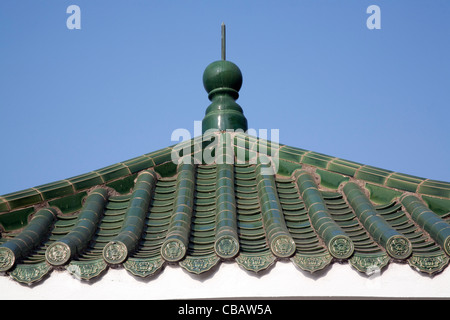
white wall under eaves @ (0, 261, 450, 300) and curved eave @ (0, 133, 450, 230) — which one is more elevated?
curved eave @ (0, 133, 450, 230)

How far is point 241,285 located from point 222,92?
432 centimetres

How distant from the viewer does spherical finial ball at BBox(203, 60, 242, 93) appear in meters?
8.50

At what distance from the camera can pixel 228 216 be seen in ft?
17.8

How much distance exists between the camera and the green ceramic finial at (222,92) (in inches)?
320

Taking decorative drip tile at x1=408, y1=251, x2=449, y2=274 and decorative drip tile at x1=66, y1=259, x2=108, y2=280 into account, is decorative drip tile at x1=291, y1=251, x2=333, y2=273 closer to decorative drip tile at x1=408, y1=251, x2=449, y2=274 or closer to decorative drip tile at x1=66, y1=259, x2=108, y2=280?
decorative drip tile at x1=408, y1=251, x2=449, y2=274

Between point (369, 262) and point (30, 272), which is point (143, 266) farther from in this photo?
point (369, 262)

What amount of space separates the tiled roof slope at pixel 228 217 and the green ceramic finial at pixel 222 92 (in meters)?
1.00

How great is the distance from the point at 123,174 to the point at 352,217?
7.59 ft

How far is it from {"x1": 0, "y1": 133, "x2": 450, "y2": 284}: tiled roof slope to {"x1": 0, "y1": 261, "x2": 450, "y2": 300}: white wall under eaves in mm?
72

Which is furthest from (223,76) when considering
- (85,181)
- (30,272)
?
(30,272)

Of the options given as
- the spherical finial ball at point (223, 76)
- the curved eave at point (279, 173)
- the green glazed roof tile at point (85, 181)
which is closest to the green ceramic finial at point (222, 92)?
the spherical finial ball at point (223, 76)

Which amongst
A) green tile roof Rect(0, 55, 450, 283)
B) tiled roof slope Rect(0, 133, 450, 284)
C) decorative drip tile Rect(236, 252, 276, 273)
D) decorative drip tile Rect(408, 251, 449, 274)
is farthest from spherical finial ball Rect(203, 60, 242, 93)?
decorative drip tile Rect(408, 251, 449, 274)

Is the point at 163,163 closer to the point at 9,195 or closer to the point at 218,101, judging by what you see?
the point at 9,195
